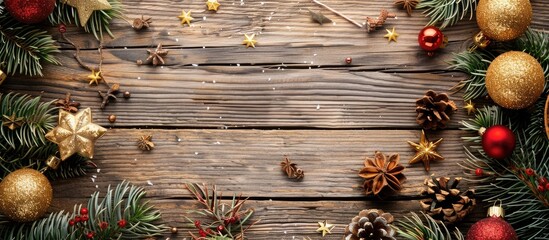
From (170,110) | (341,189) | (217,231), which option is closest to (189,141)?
(170,110)

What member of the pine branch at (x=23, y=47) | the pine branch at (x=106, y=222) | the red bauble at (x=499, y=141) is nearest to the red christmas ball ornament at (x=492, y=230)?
the red bauble at (x=499, y=141)

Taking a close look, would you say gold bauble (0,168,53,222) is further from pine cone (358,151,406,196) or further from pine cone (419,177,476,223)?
pine cone (419,177,476,223)

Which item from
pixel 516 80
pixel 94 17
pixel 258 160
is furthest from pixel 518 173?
pixel 94 17

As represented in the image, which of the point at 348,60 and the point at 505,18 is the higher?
the point at 505,18

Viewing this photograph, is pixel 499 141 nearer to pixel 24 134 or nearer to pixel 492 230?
pixel 492 230

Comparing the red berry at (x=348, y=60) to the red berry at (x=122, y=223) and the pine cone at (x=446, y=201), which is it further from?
the red berry at (x=122, y=223)
